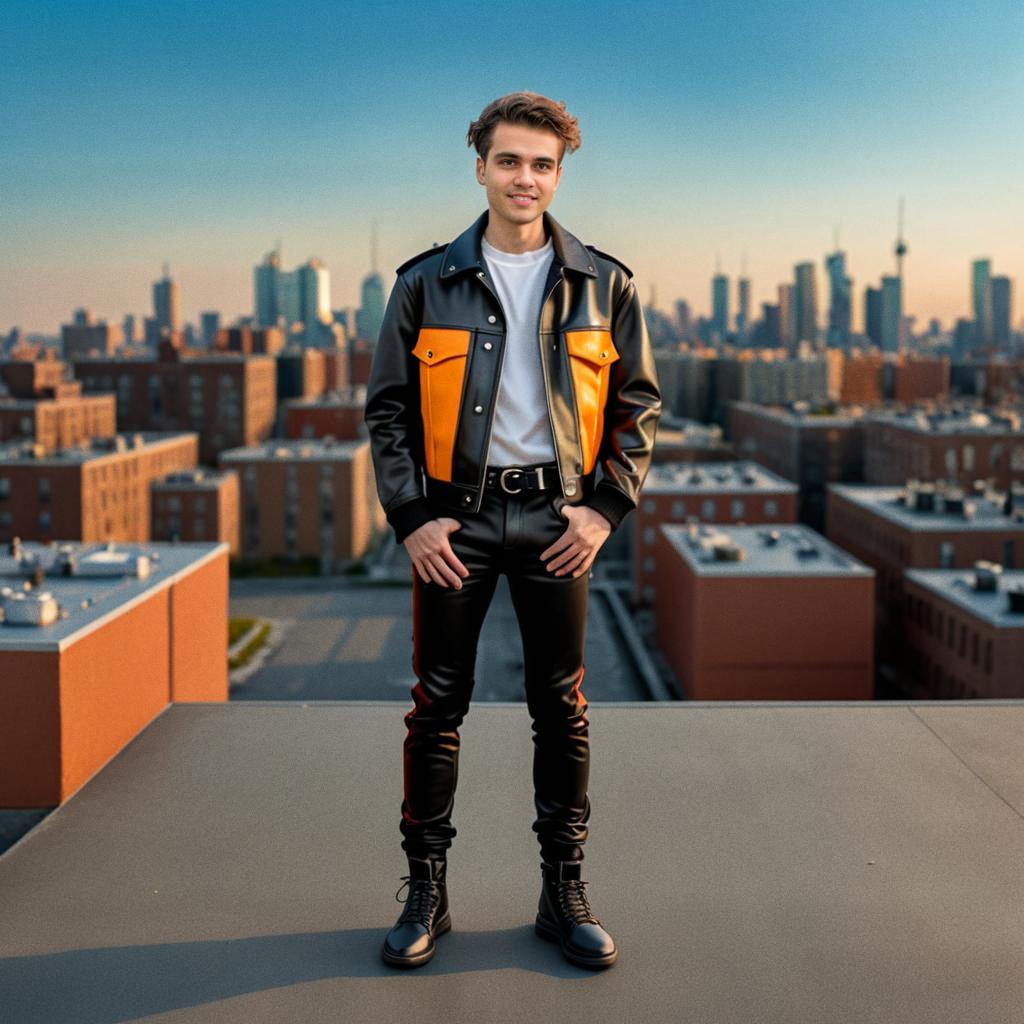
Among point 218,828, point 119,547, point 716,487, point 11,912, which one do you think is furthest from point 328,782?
point 716,487

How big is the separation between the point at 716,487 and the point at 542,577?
33.7m

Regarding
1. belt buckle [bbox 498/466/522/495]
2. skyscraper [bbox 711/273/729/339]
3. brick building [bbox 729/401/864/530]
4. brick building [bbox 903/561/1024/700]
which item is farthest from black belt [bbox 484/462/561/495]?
skyscraper [bbox 711/273/729/339]

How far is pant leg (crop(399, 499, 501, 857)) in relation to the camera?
8.88 feet

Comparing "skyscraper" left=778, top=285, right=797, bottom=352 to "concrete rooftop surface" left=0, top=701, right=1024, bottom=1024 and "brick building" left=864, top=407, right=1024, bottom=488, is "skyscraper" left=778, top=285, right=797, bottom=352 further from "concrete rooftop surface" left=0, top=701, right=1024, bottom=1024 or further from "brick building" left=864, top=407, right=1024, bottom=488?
"concrete rooftop surface" left=0, top=701, right=1024, bottom=1024

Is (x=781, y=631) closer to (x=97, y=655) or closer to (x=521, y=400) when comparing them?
(x=97, y=655)

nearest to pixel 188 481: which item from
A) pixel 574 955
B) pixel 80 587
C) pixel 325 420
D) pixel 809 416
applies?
pixel 325 420

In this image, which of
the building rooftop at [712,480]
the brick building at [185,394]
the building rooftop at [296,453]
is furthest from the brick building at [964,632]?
the brick building at [185,394]

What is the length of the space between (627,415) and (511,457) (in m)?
0.31

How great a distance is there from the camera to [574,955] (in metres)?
2.63

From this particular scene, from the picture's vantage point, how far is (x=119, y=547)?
14445 millimetres

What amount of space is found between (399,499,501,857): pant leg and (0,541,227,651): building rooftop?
21.9 ft

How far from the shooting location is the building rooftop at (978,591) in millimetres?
21578

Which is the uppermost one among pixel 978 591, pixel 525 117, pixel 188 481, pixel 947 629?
pixel 525 117

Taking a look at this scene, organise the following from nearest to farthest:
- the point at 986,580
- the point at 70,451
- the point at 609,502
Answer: the point at 609,502
the point at 986,580
the point at 70,451
